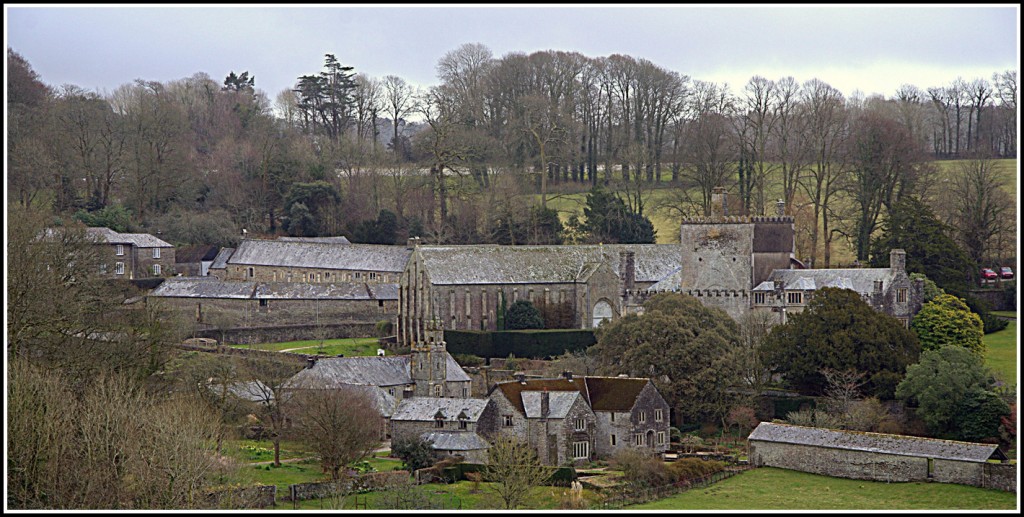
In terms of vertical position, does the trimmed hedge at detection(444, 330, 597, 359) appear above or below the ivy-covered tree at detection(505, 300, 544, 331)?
below

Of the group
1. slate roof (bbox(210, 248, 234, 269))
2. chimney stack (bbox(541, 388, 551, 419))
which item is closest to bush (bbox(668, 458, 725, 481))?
chimney stack (bbox(541, 388, 551, 419))

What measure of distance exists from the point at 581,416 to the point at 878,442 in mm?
9125

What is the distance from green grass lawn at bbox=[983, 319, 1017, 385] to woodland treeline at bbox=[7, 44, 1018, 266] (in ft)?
35.1

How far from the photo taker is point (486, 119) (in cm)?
8444

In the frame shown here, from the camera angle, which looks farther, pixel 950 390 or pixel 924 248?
pixel 924 248

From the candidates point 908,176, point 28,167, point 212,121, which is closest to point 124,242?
point 28,167

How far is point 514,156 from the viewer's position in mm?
80375

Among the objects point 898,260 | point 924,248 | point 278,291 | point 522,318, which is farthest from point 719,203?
point 278,291

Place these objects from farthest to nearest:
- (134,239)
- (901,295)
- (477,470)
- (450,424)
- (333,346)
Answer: (134,239) → (333,346) → (901,295) → (450,424) → (477,470)

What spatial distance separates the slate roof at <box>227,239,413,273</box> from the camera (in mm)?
66750

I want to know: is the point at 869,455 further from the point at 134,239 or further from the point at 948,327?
the point at 134,239

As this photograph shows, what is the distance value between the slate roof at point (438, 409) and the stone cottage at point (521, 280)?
1349cm

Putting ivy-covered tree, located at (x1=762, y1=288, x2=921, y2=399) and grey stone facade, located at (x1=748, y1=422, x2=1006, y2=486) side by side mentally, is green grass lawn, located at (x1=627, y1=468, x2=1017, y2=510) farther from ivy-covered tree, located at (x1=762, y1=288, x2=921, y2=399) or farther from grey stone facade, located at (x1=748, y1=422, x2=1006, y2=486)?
ivy-covered tree, located at (x1=762, y1=288, x2=921, y2=399)

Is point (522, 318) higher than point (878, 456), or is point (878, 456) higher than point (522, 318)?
point (522, 318)
